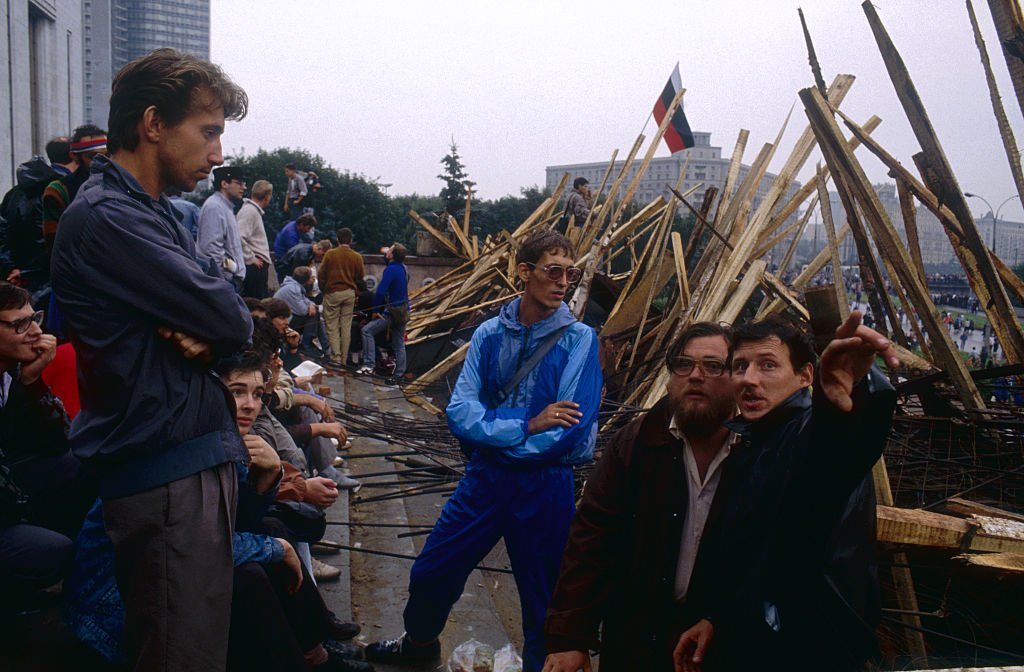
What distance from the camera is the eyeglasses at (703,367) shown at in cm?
272

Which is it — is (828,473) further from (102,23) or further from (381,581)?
(102,23)

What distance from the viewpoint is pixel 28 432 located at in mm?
3080

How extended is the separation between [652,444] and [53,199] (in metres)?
3.59

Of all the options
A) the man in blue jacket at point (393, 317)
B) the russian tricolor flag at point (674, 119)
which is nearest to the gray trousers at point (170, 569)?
the man in blue jacket at point (393, 317)

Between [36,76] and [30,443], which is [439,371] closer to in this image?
[30,443]

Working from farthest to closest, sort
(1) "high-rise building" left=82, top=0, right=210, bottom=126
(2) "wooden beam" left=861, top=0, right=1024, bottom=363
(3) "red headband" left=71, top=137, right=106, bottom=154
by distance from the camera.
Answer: (1) "high-rise building" left=82, top=0, right=210, bottom=126
(3) "red headband" left=71, top=137, right=106, bottom=154
(2) "wooden beam" left=861, top=0, right=1024, bottom=363

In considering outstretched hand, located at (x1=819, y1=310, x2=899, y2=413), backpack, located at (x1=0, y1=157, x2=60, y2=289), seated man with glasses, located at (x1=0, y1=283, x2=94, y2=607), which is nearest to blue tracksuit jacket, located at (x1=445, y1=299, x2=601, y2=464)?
outstretched hand, located at (x1=819, y1=310, x2=899, y2=413)

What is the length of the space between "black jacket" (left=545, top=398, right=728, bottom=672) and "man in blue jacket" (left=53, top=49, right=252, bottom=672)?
1.10 meters

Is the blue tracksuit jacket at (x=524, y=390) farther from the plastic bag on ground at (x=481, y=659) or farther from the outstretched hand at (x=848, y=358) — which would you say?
the outstretched hand at (x=848, y=358)

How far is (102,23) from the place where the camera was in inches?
2409

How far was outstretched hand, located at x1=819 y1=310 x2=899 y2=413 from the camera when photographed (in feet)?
5.91

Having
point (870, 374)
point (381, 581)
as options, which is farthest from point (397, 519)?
point (870, 374)

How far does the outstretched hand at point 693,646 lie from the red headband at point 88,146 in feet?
13.2

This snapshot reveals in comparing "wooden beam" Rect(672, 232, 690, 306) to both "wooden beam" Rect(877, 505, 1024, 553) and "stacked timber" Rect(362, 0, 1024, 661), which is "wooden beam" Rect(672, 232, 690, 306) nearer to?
"stacked timber" Rect(362, 0, 1024, 661)
